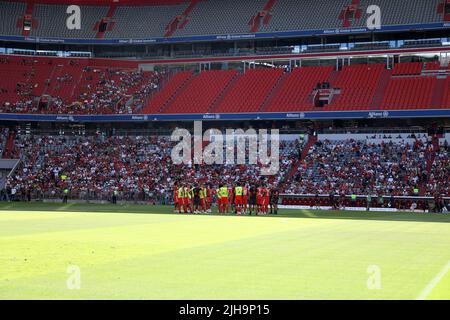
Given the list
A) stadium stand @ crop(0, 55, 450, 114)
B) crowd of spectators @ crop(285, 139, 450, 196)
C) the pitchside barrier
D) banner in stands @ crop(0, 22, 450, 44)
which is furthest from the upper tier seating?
the pitchside barrier

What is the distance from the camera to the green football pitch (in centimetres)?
1178

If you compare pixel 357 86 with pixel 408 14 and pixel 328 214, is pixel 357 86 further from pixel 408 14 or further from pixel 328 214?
pixel 328 214

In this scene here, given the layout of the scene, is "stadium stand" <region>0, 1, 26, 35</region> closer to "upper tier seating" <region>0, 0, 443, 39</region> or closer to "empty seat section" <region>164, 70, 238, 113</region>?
"upper tier seating" <region>0, 0, 443, 39</region>

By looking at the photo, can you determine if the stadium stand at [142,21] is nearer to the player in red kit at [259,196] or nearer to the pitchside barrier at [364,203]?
the pitchside barrier at [364,203]

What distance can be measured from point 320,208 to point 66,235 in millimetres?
29774

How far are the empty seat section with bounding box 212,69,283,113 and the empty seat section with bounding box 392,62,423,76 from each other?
10866mm

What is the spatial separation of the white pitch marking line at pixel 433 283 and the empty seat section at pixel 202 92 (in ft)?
169

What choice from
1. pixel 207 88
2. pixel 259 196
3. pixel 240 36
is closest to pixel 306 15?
pixel 240 36

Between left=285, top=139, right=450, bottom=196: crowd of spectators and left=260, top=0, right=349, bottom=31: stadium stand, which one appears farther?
left=260, top=0, right=349, bottom=31: stadium stand

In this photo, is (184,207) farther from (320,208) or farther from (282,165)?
(282,165)

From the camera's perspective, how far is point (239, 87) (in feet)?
225

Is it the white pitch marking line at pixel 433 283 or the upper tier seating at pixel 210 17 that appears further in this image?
the upper tier seating at pixel 210 17

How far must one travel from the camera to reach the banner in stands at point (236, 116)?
57625mm

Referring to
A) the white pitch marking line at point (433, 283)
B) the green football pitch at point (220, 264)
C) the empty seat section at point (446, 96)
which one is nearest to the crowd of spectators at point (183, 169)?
the empty seat section at point (446, 96)
